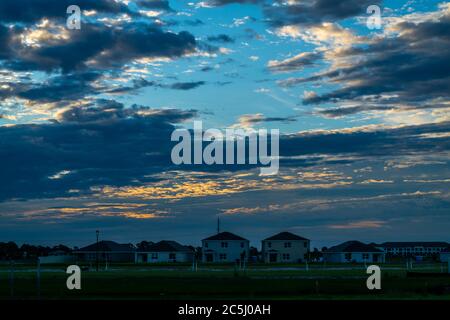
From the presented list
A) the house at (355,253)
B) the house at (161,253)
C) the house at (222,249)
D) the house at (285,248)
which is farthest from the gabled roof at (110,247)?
the house at (355,253)

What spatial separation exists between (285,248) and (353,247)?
50.9ft

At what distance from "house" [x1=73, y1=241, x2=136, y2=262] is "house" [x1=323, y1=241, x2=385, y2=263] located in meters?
49.1

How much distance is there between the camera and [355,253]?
15862 cm

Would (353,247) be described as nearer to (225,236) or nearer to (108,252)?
(225,236)

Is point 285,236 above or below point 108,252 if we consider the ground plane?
above

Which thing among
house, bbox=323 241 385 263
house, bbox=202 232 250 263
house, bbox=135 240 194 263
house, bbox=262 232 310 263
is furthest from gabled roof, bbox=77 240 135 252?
house, bbox=323 241 385 263

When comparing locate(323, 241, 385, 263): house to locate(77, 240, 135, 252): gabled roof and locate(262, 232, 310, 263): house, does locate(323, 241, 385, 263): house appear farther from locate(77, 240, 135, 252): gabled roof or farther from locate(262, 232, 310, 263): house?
locate(77, 240, 135, 252): gabled roof

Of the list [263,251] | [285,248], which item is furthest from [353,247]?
[263,251]

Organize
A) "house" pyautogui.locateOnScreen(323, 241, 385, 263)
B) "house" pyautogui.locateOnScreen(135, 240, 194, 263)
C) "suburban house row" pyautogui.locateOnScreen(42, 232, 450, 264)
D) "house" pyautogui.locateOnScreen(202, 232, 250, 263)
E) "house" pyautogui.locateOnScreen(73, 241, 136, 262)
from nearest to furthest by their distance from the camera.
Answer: "house" pyautogui.locateOnScreen(323, 241, 385, 263), "suburban house row" pyautogui.locateOnScreen(42, 232, 450, 264), "house" pyautogui.locateOnScreen(202, 232, 250, 263), "house" pyautogui.locateOnScreen(135, 240, 194, 263), "house" pyautogui.locateOnScreen(73, 241, 136, 262)

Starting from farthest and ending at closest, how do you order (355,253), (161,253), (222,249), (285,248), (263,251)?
(161,253)
(263,251)
(222,249)
(285,248)
(355,253)

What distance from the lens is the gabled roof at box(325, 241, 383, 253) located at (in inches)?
6220

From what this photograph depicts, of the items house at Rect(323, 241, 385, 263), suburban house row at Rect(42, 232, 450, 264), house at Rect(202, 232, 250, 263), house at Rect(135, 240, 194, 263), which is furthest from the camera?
house at Rect(135, 240, 194, 263)

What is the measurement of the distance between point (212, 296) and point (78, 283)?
15007 mm
